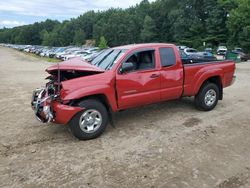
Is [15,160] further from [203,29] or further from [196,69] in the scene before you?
[203,29]

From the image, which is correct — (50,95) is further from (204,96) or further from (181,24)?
(181,24)

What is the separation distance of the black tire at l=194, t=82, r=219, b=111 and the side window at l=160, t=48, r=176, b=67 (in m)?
1.24

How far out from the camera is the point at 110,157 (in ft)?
15.2

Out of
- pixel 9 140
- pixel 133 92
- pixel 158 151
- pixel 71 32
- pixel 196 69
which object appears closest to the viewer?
pixel 158 151

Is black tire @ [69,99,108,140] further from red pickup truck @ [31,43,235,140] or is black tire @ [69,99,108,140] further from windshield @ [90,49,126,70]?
windshield @ [90,49,126,70]

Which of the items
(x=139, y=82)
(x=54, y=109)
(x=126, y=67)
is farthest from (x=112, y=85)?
(x=54, y=109)

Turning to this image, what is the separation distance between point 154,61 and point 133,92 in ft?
2.99

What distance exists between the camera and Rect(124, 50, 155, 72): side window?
19.5 feet

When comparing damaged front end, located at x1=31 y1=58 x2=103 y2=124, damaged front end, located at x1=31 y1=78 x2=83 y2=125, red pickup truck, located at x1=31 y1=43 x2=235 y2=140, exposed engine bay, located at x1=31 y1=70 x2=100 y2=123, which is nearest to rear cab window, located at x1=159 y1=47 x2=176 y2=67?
red pickup truck, located at x1=31 y1=43 x2=235 y2=140

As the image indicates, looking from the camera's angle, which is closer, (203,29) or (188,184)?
(188,184)

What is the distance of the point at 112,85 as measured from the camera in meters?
5.46

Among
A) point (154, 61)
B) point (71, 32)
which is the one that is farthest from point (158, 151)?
point (71, 32)

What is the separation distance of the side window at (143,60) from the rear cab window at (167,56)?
0.25 m

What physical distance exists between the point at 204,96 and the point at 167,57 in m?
1.55
